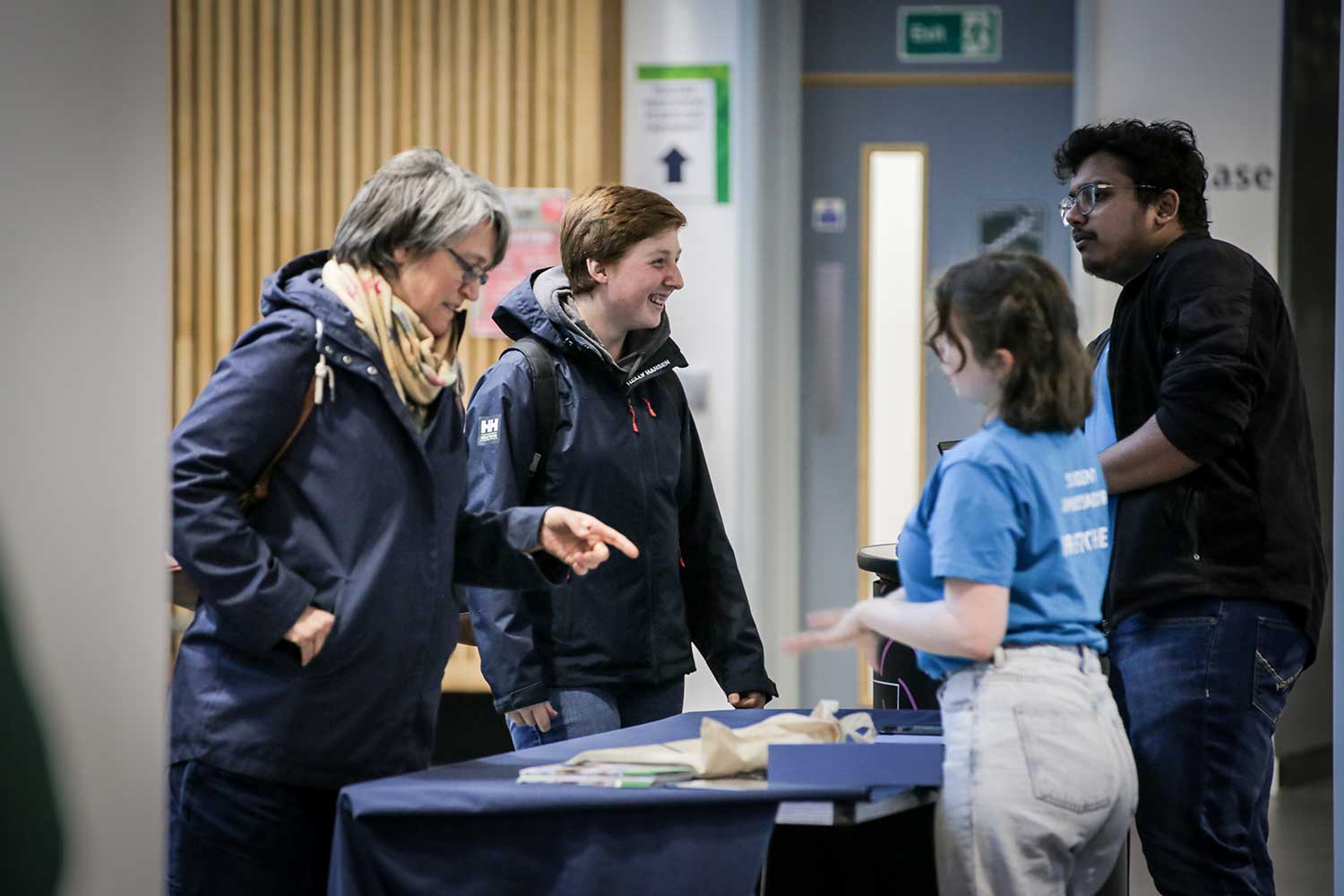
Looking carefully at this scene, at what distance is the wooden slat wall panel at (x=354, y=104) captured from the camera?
5484mm

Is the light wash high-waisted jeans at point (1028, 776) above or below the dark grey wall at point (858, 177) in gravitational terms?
below

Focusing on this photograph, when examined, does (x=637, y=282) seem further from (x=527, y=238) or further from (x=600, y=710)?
(x=527, y=238)

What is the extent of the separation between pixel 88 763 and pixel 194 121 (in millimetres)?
4628

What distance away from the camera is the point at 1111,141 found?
2.75 m

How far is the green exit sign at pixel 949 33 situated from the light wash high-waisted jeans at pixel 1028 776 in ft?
13.9

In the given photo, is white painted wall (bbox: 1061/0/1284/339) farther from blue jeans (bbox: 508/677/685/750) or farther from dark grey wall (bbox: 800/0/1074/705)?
blue jeans (bbox: 508/677/685/750)

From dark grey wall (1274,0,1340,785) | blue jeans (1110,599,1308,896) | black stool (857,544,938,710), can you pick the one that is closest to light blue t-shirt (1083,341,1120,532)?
blue jeans (1110,599,1308,896)

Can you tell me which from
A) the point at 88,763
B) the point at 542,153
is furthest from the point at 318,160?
the point at 88,763

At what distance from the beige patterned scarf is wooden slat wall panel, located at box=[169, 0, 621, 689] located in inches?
131

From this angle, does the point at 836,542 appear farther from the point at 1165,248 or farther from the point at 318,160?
the point at 1165,248

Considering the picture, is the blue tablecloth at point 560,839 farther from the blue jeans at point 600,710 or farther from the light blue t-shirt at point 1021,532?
the blue jeans at point 600,710

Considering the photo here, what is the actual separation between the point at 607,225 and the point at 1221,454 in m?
1.19

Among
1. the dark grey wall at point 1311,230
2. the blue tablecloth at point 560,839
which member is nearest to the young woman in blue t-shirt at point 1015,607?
the blue tablecloth at point 560,839

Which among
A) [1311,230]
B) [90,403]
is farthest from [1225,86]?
[90,403]
